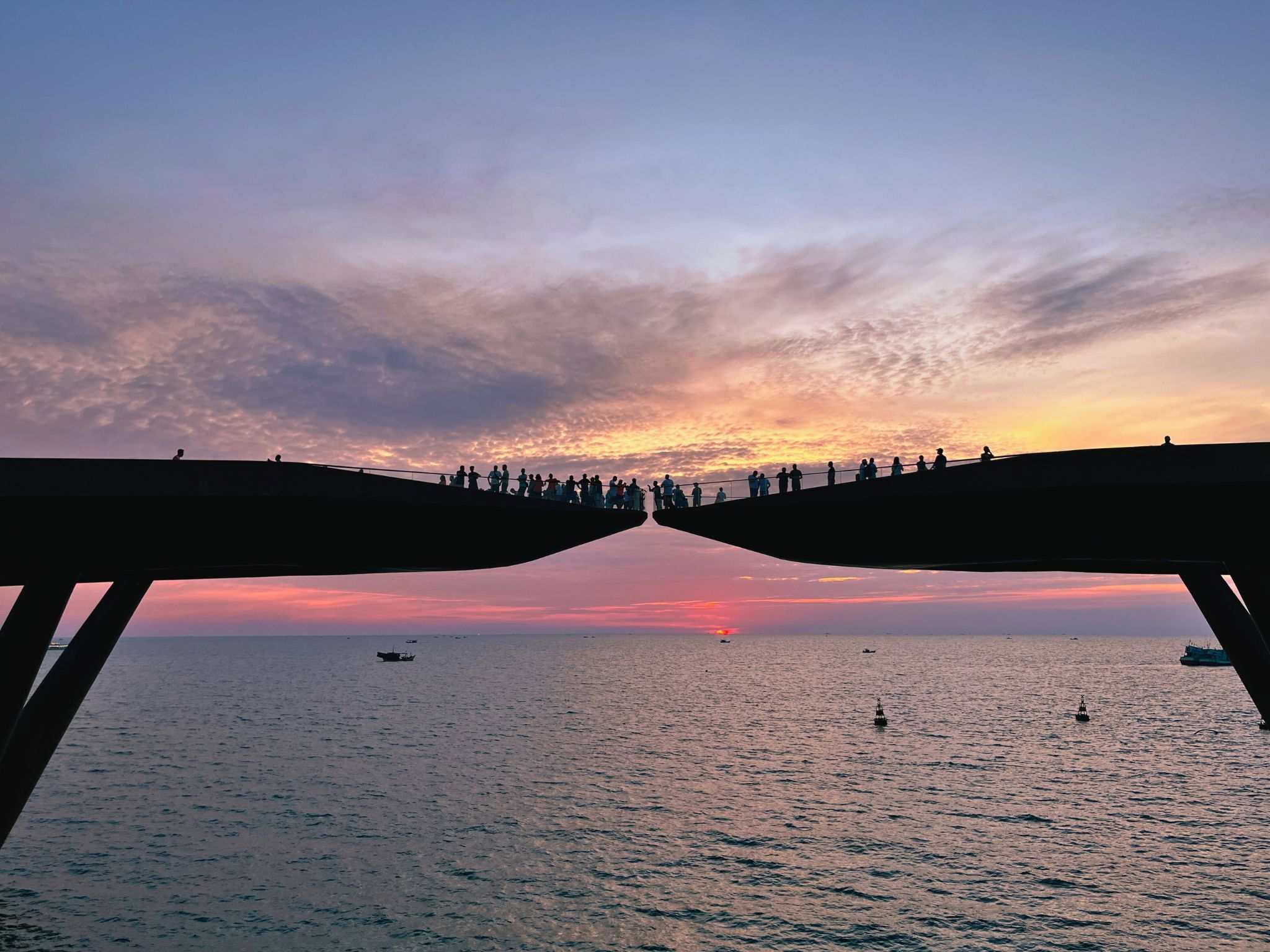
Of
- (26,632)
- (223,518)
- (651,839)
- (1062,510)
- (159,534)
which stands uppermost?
(1062,510)

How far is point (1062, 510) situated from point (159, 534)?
77.3ft

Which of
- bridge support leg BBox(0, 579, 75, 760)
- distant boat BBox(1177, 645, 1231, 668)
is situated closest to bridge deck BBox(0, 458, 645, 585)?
bridge support leg BBox(0, 579, 75, 760)

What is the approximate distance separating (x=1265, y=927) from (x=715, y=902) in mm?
18101

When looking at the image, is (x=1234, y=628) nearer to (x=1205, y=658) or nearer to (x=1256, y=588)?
(x=1256, y=588)

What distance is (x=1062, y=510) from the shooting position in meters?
22.8

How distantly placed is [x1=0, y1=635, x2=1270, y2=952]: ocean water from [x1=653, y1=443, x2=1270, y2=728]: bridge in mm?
11217

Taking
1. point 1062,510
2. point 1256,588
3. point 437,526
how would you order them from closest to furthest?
point 1062,510 < point 1256,588 < point 437,526

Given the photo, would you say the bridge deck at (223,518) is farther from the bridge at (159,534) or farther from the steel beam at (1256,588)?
the steel beam at (1256,588)

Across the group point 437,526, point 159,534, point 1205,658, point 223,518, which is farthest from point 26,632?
point 1205,658

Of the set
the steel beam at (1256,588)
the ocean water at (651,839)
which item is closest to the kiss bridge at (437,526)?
the steel beam at (1256,588)

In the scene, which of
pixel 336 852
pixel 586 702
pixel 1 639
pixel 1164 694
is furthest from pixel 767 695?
pixel 1 639

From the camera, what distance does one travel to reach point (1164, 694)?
407 feet

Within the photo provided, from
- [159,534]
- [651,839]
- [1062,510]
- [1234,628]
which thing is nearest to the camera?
[159,534]

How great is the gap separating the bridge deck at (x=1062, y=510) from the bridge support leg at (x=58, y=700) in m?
21.5
